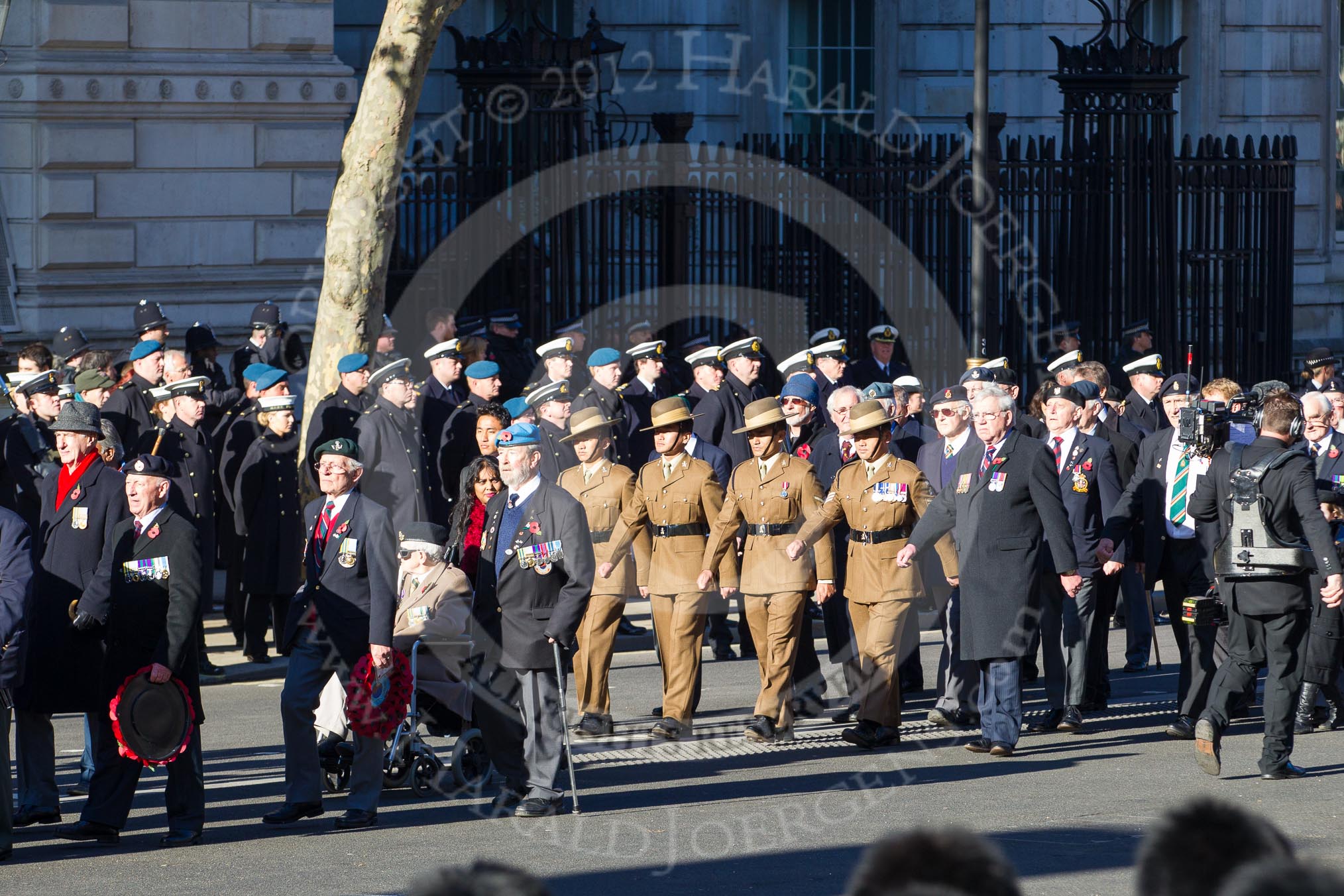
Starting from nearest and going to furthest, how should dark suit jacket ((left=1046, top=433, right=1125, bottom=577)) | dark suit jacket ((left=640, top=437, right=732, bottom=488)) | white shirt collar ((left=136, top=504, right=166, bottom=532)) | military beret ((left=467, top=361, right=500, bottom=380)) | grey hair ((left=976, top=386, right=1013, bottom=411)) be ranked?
1. white shirt collar ((left=136, top=504, right=166, bottom=532))
2. grey hair ((left=976, top=386, right=1013, bottom=411))
3. dark suit jacket ((left=1046, top=433, right=1125, bottom=577))
4. dark suit jacket ((left=640, top=437, right=732, bottom=488))
5. military beret ((left=467, top=361, right=500, bottom=380))

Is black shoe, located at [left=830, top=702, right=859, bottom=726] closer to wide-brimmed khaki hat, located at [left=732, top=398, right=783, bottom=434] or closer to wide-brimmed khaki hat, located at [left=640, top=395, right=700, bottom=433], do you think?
wide-brimmed khaki hat, located at [left=732, top=398, right=783, bottom=434]

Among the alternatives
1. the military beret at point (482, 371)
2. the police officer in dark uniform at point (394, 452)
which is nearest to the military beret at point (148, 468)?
the police officer in dark uniform at point (394, 452)

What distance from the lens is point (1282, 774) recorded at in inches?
369

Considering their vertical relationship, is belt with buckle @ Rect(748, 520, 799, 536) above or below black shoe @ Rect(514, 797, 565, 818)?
above

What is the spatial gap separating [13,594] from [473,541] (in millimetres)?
2572

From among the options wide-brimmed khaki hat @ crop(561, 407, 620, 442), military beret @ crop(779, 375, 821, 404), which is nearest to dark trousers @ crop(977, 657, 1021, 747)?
wide-brimmed khaki hat @ crop(561, 407, 620, 442)

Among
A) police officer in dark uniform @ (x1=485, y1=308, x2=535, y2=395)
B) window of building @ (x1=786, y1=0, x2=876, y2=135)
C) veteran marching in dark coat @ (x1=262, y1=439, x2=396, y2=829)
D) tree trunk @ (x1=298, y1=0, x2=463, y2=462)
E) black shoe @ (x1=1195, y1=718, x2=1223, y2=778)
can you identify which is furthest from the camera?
window of building @ (x1=786, y1=0, x2=876, y2=135)

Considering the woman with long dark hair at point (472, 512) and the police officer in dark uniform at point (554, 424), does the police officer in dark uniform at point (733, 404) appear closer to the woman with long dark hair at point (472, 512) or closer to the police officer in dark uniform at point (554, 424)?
the police officer in dark uniform at point (554, 424)

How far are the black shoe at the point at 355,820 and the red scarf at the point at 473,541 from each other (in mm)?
1600

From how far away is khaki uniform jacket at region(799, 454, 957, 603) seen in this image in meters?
10.5

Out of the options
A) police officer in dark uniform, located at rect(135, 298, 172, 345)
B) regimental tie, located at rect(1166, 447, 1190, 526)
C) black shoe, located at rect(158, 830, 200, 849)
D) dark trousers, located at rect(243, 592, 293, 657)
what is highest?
police officer in dark uniform, located at rect(135, 298, 172, 345)

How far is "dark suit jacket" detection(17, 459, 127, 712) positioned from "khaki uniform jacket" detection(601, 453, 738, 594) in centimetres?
296

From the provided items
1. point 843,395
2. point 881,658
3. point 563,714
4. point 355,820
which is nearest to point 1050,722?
point 881,658

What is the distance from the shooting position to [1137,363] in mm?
15578
